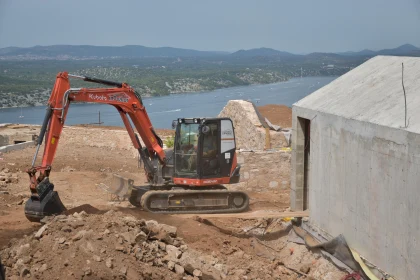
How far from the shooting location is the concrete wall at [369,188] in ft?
28.7

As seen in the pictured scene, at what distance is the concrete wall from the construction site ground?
953mm

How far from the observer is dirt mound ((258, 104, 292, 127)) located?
3142 centimetres

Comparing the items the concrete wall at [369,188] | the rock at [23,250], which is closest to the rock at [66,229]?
the rock at [23,250]

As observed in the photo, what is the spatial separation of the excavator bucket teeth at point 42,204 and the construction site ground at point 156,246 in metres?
0.30

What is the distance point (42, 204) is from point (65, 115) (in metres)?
2.22

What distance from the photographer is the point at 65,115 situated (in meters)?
13.6

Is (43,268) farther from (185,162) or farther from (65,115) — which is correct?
(185,162)

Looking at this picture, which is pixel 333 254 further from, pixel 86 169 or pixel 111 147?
pixel 111 147

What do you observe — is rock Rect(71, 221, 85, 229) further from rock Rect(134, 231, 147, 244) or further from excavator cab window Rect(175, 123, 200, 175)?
excavator cab window Rect(175, 123, 200, 175)

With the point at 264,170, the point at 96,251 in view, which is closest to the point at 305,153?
the point at 264,170

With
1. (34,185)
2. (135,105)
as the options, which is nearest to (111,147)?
(135,105)

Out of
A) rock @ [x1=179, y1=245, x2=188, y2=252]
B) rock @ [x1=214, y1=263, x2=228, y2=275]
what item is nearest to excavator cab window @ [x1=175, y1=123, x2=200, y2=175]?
rock @ [x1=179, y1=245, x2=188, y2=252]

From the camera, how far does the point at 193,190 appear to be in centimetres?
1509

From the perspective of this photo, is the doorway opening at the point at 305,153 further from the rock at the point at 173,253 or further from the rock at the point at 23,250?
the rock at the point at 23,250
